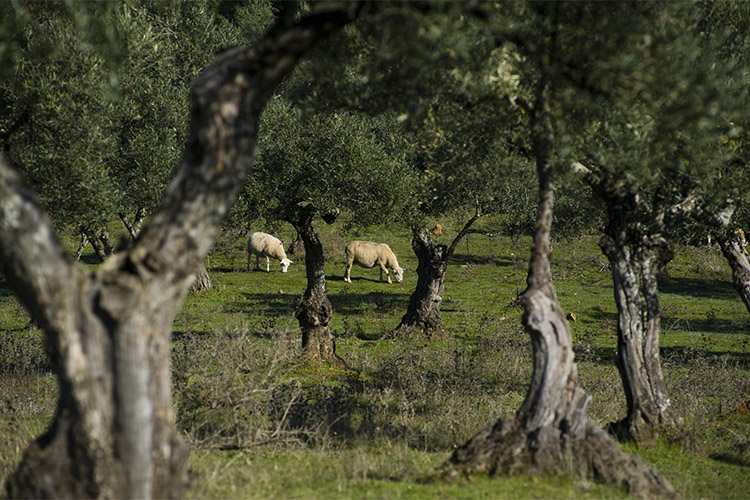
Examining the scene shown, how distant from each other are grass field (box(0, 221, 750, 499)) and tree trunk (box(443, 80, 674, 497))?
33cm

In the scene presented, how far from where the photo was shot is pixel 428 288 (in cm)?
2609

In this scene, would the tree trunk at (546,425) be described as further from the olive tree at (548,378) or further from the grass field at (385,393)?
the grass field at (385,393)

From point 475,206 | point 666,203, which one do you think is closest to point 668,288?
point 475,206

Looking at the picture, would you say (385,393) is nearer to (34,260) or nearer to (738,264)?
(738,264)

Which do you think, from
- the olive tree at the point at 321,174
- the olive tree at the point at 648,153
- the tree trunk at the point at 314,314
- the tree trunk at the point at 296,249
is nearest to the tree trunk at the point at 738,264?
the olive tree at the point at 648,153

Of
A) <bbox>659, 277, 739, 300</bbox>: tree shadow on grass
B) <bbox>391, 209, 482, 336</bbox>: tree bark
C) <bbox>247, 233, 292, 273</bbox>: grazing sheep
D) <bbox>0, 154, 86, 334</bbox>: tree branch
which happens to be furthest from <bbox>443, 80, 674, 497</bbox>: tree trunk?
<bbox>247, 233, 292, 273</bbox>: grazing sheep

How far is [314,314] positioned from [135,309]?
14029 mm

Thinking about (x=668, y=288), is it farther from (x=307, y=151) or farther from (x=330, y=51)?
(x=330, y=51)

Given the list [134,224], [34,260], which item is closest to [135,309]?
[34,260]

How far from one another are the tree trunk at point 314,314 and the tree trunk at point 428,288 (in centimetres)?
517

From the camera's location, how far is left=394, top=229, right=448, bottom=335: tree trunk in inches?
1018

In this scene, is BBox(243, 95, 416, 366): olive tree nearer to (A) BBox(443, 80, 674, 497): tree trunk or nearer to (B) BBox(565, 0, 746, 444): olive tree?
(B) BBox(565, 0, 746, 444): olive tree

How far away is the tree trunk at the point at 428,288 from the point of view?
25.9m

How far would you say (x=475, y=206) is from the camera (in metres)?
24.3
